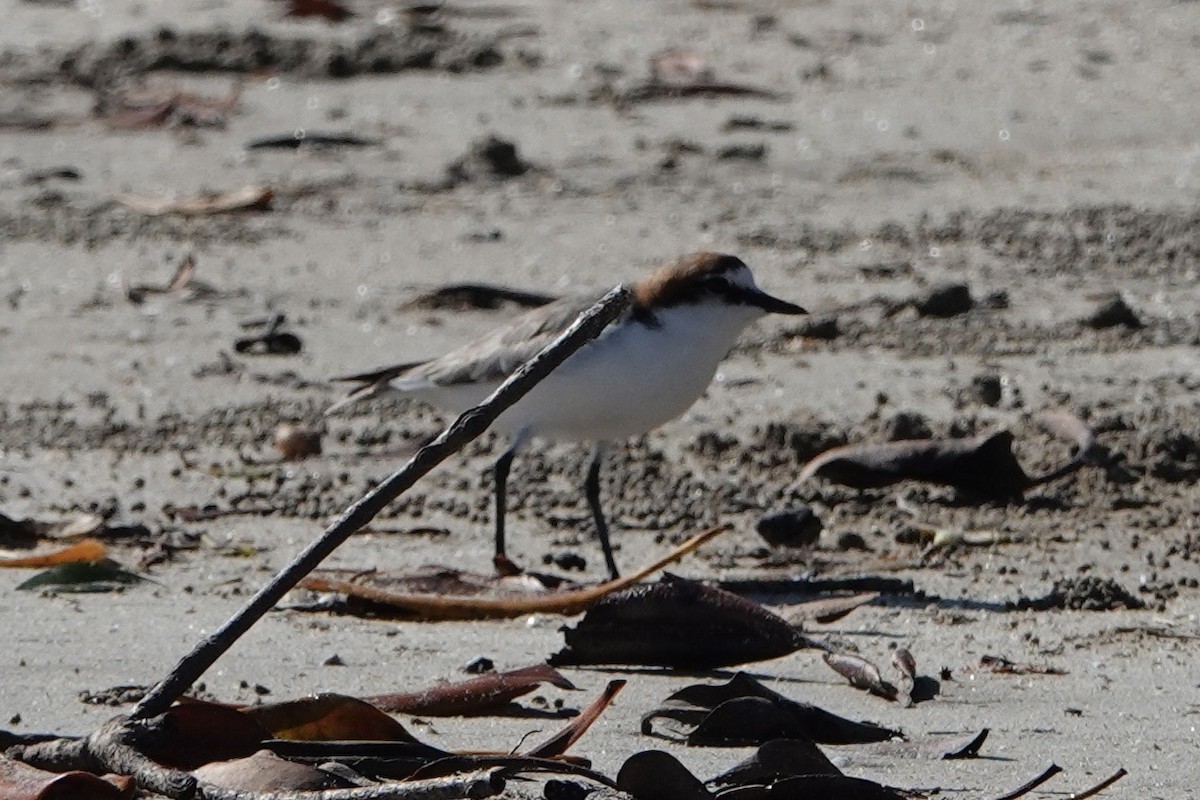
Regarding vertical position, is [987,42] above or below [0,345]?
above

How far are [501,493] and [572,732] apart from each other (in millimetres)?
2018

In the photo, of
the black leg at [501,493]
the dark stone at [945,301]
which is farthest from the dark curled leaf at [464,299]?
the black leg at [501,493]

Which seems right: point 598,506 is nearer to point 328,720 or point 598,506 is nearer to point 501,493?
point 501,493

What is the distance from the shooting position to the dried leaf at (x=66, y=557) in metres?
4.61

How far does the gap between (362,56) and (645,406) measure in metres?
5.38

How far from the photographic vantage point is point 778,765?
299 centimetres

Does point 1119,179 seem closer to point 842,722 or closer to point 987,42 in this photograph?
point 987,42

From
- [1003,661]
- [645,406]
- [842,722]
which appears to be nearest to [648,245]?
[645,406]

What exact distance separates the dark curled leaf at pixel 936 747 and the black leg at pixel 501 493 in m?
1.57

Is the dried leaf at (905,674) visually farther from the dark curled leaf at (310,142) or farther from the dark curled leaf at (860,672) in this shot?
the dark curled leaf at (310,142)

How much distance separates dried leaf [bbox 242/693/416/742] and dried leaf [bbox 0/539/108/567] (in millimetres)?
1502

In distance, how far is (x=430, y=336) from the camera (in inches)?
279

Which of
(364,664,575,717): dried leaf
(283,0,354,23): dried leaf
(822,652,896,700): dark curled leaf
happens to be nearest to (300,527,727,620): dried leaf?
(822,652,896,700): dark curled leaf

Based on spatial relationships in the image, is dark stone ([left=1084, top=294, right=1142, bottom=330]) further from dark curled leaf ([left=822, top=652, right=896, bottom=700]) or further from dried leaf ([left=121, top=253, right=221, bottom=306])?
dark curled leaf ([left=822, top=652, right=896, bottom=700])
